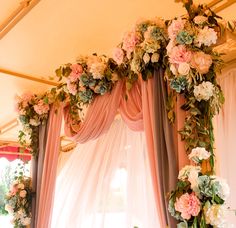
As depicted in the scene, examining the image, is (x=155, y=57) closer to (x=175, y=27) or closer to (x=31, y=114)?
(x=175, y=27)

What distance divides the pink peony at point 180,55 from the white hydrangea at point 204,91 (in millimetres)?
150

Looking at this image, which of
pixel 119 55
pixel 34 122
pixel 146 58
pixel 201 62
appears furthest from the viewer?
pixel 34 122

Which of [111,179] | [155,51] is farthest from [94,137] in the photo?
[155,51]

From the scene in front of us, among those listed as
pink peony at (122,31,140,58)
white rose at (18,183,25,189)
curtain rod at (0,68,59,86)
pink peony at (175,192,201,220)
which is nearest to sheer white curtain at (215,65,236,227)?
pink peony at (175,192,201,220)

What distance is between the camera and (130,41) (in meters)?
1.97

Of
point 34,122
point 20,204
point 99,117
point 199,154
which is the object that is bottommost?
point 20,204

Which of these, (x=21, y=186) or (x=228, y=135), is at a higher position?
(x=228, y=135)

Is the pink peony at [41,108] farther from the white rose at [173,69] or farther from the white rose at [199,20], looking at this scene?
the white rose at [199,20]

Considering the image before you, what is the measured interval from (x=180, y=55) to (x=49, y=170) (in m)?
1.72

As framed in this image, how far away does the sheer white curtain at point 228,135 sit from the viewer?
216 cm

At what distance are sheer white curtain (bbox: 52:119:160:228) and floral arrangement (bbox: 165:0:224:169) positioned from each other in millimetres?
787

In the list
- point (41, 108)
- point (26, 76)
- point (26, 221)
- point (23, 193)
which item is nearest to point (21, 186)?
point (23, 193)

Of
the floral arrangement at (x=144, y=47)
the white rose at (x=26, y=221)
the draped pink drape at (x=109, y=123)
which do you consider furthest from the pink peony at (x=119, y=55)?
the white rose at (x=26, y=221)

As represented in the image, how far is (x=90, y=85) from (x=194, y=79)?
98 cm
